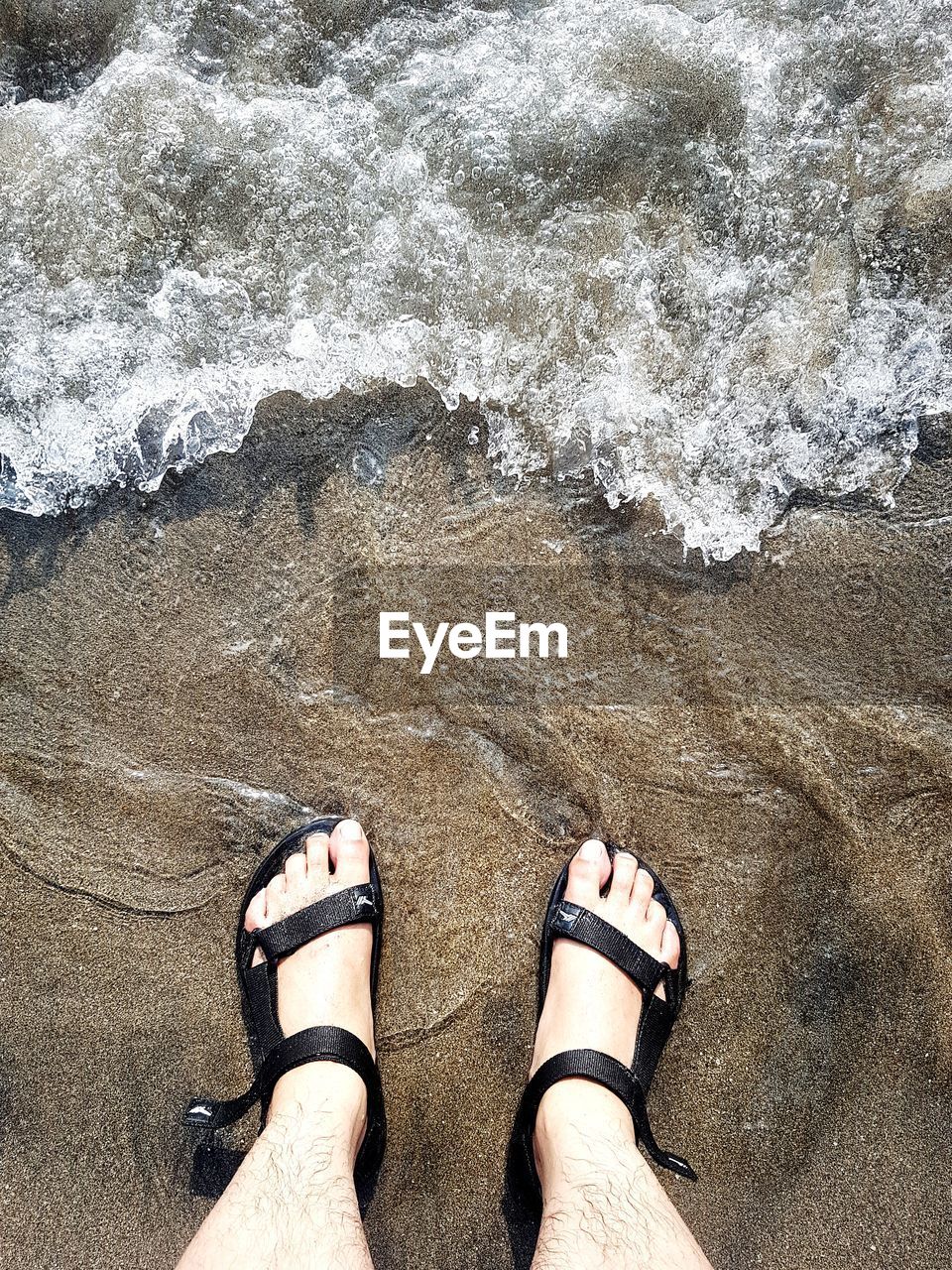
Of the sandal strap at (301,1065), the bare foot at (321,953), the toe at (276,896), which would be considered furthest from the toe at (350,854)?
the sandal strap at (301,1065)

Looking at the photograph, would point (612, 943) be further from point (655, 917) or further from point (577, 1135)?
point (577, 1135)

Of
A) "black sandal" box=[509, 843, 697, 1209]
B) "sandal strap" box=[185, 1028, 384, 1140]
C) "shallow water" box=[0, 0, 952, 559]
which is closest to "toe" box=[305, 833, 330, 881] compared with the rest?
"sandal strap" box=[185, 1028, 384, 1140]

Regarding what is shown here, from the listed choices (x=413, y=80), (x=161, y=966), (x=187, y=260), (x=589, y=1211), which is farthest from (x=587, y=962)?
(x=413, y=80)

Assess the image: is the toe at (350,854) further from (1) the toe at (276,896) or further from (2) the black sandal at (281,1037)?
(1) the toe at (276,896)

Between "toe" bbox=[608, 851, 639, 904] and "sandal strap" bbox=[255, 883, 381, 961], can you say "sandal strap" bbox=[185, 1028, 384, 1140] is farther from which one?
"toe" bbox=[608, 851, 639, 904]

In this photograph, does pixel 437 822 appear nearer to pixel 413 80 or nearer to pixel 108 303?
pixel 108 303
